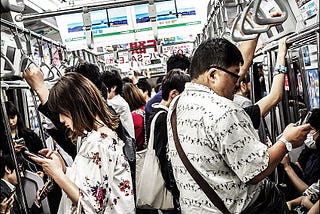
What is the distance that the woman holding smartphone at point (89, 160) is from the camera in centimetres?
237

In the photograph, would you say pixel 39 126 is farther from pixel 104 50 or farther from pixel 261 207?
pixel 104 50

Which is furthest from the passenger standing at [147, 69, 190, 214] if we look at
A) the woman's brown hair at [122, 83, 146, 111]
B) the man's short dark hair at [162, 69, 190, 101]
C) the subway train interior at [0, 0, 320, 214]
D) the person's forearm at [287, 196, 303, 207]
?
the woman's brown hair at [122, 83, 146, 111]

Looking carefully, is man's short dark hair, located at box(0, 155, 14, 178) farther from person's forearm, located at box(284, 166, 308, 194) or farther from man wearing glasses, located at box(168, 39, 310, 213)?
person's forearm, located at box(284, 166, 308, 194)

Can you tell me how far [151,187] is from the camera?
3.35 m

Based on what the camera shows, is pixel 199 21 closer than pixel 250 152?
No

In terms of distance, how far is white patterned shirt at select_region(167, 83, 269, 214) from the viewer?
2037 millimetres

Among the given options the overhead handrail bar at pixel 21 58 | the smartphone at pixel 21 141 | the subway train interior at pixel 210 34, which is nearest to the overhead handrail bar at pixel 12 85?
the subway train interior at pixel 210 34

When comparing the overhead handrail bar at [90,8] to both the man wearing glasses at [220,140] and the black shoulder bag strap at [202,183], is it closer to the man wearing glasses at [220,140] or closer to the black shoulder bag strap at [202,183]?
the man wearing glasses at [220,140]

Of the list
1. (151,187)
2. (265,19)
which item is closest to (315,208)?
(265,19)

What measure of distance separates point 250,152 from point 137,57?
29.6 ft

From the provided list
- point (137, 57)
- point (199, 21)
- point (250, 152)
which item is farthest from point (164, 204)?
point (137, 57)

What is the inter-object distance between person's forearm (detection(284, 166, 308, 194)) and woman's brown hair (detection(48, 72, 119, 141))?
3.29 feet

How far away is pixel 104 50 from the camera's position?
9.49m

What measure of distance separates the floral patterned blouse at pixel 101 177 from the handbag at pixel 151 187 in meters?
0.80
